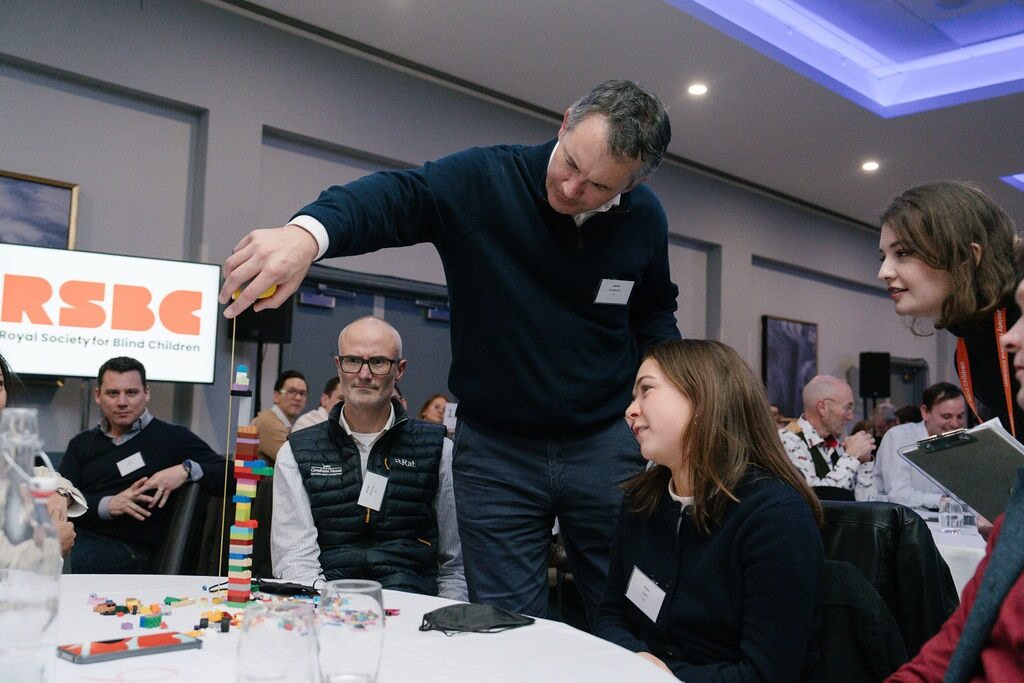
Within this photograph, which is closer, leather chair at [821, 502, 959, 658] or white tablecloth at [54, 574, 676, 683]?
white tablecloth at [54, 574, 676, 683]

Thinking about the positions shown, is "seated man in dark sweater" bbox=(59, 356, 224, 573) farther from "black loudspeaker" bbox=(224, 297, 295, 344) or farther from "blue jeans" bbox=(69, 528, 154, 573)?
"black loudspeaker" bbox=(224, 297, 295, 344)

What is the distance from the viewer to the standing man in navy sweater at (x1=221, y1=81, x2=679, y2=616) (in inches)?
71.7

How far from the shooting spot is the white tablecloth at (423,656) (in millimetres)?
1038

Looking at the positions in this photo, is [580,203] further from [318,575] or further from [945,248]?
[318,575]

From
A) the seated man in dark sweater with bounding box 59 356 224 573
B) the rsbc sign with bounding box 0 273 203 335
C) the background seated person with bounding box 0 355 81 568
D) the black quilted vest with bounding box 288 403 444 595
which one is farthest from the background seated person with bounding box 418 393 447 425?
the background seated person with bounding box 0 355 81 568

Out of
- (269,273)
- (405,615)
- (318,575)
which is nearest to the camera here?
(269,273)

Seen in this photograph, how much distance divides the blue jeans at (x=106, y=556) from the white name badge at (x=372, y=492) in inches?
55.9

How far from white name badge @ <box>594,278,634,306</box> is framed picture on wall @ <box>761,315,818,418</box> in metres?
6.65

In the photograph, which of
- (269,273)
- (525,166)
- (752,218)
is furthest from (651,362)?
(752,218)

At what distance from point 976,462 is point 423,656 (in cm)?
123

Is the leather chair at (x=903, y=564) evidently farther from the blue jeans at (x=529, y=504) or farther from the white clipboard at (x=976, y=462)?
the blue jeans at (x=529, y=504)

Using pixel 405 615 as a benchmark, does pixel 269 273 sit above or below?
above

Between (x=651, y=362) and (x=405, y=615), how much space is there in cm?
70

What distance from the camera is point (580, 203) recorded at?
176cm
